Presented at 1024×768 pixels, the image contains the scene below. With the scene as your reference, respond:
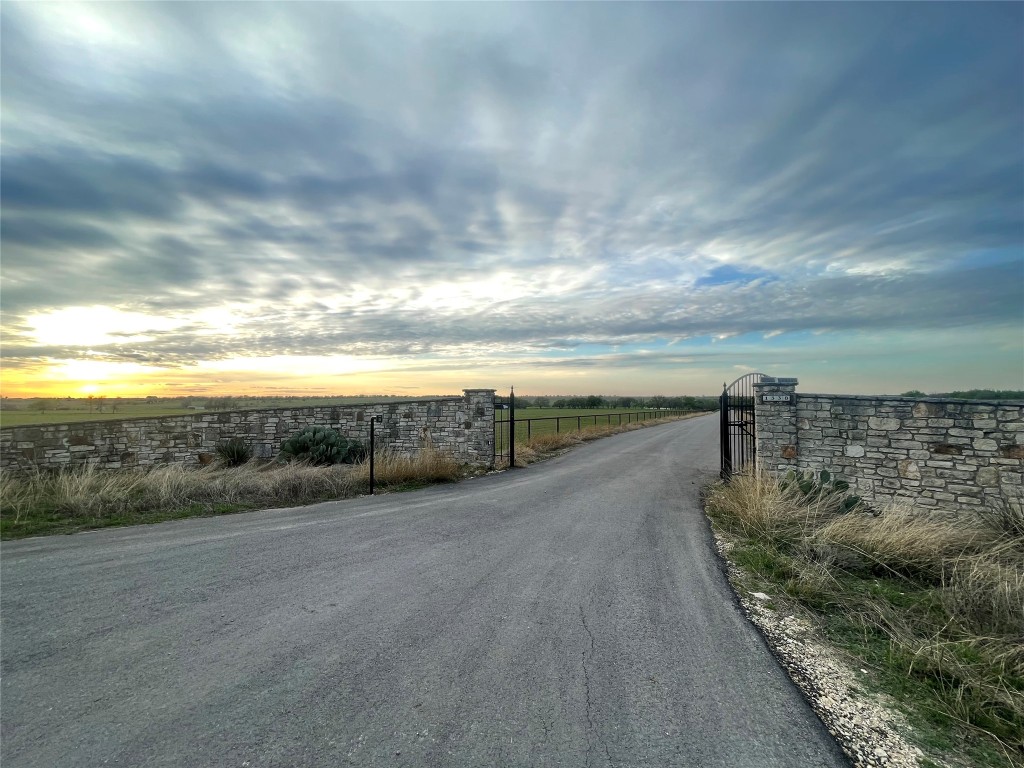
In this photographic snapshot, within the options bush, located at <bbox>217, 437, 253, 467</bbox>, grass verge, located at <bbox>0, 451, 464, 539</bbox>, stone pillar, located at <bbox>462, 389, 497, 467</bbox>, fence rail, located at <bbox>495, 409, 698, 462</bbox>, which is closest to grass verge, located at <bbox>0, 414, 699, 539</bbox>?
grass verge, located at <bbox>0, 451, 464, 539</bbox>

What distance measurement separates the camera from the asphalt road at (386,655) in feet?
8.81

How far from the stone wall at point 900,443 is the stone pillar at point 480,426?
297 inches

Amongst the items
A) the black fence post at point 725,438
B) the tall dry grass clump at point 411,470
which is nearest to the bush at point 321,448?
the tall dry grass clump at point 411,470

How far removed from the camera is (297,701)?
3.04 m

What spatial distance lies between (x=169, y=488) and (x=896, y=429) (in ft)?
47.2

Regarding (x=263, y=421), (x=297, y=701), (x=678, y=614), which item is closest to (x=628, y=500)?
(x=678, y=614)

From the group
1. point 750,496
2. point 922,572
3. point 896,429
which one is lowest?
point 922,572

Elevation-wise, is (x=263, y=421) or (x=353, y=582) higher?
(x=263, y=421)

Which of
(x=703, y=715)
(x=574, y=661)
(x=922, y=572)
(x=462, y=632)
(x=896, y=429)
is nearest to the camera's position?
(x=703, y=715)

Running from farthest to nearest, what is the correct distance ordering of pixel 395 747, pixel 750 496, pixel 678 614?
pixel 750 496
pixel 678 614
pixel 395 747

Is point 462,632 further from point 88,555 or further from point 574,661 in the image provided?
point 88,555

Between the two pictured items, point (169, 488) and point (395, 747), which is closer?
point (395, 747)

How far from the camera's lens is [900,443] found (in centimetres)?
909

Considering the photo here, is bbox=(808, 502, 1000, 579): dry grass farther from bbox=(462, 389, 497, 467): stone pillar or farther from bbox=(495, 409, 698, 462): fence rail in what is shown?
bbox=(462, 389, 497, 467): stone pillar
